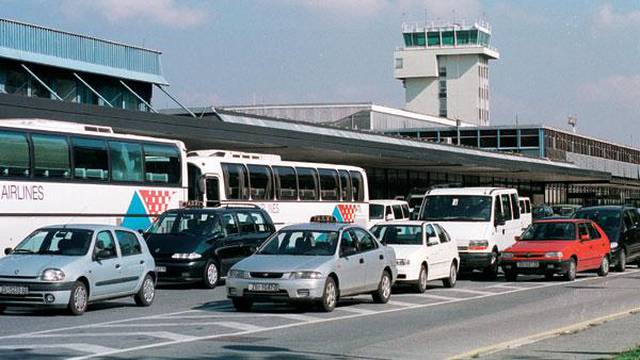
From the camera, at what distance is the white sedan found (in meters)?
24.8

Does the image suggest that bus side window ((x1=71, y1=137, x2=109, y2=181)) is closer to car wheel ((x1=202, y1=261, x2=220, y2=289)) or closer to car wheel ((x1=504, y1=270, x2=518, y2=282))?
car wheel ((x1=202, y1=261, x2=220, y2=289))

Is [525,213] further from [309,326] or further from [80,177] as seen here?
[309,326]

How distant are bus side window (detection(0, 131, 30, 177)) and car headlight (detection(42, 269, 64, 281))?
23.2 feet

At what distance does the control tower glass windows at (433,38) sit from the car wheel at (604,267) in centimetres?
11890

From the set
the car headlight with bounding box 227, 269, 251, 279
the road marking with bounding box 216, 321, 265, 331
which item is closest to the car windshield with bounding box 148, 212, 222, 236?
the car headlight with bounding box 227, 269, 251, 279

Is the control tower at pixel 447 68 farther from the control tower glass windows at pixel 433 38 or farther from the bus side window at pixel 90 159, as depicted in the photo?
the bus side window at pixel 90 159

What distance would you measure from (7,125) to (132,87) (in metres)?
24.0

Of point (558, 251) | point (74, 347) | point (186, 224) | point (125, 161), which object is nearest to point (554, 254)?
point (558, 251)

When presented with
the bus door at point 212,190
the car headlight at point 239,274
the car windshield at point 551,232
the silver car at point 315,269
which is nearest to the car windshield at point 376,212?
the bus door at point 212,190

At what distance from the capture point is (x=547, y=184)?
10200 cm

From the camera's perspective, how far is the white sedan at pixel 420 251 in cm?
2483

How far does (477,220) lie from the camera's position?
30.8 metres

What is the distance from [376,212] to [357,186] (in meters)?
1.91

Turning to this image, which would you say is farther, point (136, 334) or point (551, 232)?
point (551, 232)
